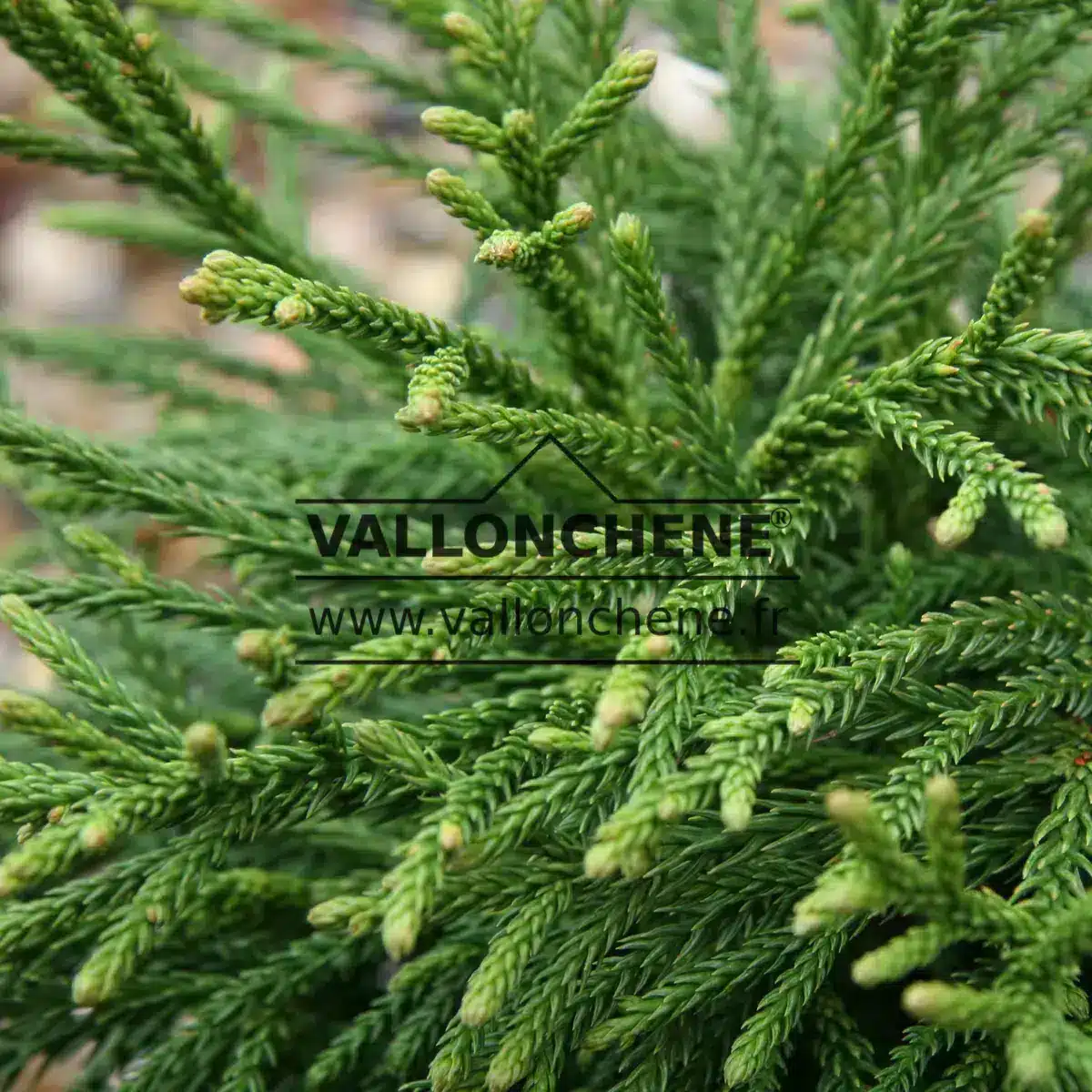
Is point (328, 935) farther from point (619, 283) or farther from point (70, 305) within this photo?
point (70, 305)

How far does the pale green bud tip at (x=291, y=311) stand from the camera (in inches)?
31.1

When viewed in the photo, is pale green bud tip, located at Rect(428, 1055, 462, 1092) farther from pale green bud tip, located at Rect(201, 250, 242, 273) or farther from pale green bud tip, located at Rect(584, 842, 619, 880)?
pale green bud tip, located at Rect(201, 250, 242, 273)

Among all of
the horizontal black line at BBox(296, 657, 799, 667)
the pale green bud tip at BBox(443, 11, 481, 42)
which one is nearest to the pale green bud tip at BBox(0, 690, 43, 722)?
the horizontal black line at BBox(296, 657, 799, 667)

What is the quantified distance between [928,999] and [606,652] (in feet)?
1.58

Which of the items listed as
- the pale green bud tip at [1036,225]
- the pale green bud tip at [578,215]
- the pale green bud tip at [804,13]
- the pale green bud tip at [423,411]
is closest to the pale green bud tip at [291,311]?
the pale green bud tip at [423,411]

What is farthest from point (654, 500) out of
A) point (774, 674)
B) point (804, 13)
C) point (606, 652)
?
point (804, 13)

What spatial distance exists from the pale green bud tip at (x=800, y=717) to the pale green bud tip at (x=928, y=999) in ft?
0.65

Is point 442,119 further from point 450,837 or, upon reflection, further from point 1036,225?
point 450,837

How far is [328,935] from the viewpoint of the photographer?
110 centimetres

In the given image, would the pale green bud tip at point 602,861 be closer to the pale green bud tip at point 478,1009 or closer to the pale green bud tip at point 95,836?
the pale green bud tip at point 478,1009

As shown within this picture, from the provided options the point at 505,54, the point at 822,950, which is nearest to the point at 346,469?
the point at 505,54

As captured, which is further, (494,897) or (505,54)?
(505,54)

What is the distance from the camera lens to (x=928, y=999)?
2.12ft

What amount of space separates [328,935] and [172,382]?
931 millimetres
